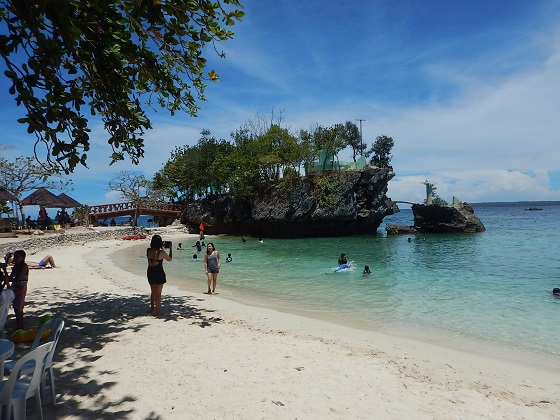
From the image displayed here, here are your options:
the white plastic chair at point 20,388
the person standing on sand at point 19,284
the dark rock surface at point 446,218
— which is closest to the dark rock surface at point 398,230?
the dark rock surface at point 446,218

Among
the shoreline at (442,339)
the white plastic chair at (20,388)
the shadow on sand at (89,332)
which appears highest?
the white plastic chair at (20,388)

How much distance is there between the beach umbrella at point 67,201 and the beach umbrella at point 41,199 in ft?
3.98

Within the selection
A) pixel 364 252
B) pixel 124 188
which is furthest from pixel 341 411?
pixel 124 188

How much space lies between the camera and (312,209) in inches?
1458

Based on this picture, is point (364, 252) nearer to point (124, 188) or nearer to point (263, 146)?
point (263, 146)

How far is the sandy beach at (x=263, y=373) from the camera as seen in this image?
4.14 meters

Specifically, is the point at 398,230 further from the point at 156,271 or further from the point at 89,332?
the point at 89,332

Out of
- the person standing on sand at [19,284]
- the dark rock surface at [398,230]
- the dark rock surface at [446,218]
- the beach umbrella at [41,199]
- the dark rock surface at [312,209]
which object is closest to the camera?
the person standing on sand at [19,284]

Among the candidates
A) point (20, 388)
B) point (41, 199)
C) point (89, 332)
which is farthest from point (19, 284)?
point (41, 199)

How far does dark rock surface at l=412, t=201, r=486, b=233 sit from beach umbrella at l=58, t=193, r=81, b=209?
132ft

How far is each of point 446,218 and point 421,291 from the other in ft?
112

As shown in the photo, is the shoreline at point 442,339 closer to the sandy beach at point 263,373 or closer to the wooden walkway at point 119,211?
the sandy beach at point 263,373

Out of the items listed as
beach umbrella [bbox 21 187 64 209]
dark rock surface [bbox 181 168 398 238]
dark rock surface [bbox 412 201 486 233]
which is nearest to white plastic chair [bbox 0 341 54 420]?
beach umbrella [bbox 21 187 64 209]

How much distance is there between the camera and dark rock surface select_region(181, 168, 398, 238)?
36.9m
